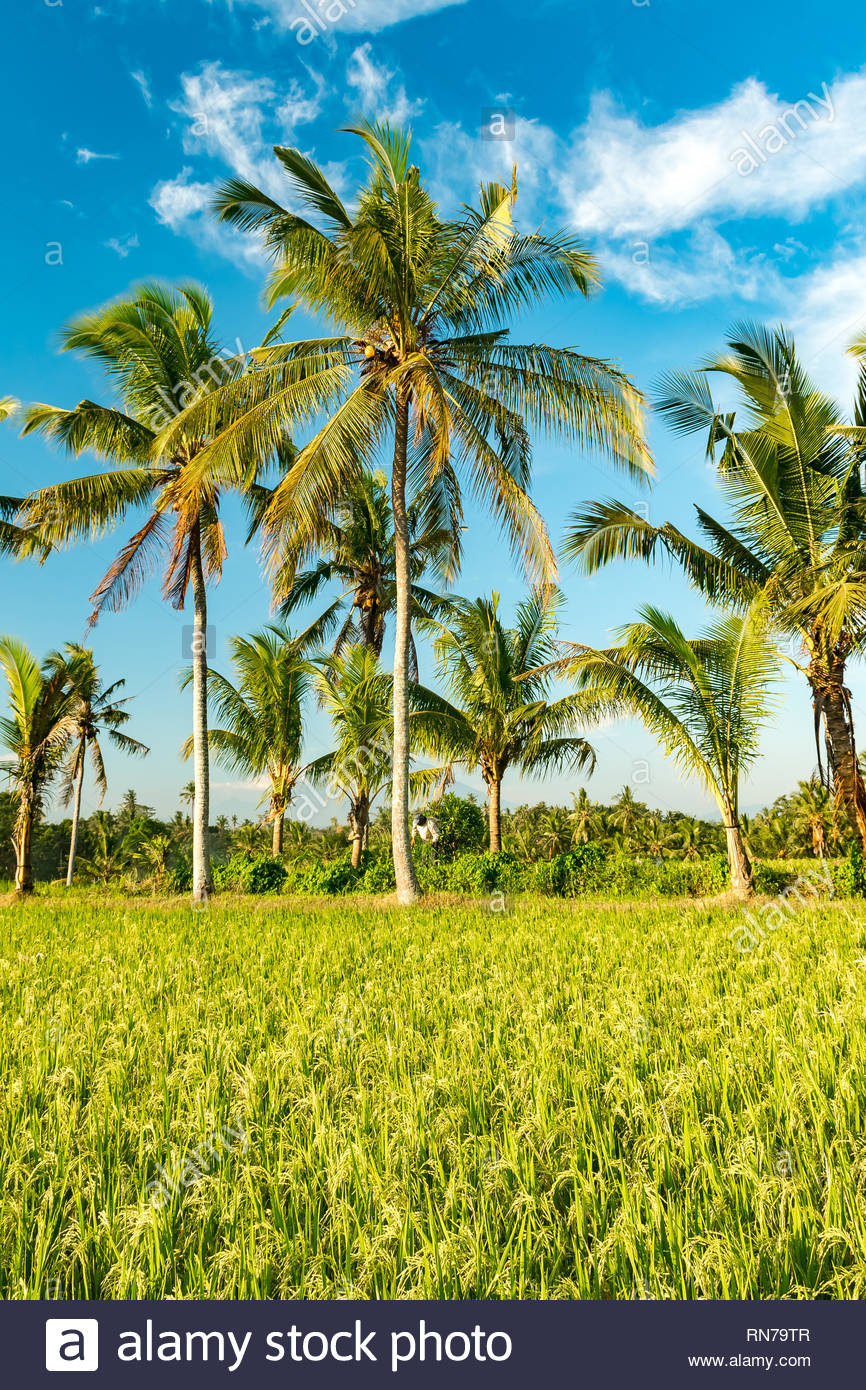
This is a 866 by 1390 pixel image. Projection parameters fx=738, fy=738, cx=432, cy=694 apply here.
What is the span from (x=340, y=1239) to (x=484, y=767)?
584 inches

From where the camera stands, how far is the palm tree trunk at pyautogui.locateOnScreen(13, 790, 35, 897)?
58.6 ft

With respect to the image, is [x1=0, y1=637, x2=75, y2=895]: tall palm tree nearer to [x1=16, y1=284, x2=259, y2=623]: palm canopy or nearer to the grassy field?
[x1=16, y1=284, x2=259, y2=623]: palm canopy

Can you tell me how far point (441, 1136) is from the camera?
9.56 ft

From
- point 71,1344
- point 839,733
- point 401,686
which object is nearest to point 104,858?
point 401,686

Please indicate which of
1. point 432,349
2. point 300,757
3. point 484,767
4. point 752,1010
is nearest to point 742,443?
point 432,349

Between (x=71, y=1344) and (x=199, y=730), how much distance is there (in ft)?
40.2

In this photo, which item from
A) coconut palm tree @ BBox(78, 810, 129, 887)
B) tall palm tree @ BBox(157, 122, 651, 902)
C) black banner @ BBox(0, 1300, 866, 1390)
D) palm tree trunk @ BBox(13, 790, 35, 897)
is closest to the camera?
black banner @ BBox(0, 1300, 866, 1390)

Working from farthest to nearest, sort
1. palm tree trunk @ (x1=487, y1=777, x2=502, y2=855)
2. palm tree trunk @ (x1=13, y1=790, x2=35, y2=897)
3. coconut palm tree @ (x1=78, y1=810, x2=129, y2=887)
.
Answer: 1. coconut palm tree @ (x1=78, y1=810, x2=129, y2=887)
2. palm tree trunk @ (x1=13, y1=790, x2=35, y2=897)
3. palm tree trunk @ (x1=487, y1=777, x2=502, y2=855)

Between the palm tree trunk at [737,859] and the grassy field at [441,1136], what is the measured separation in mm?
5982

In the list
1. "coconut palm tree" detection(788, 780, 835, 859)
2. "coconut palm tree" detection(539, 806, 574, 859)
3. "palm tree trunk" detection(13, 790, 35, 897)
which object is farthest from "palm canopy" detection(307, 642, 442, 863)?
"coconut palm tree" detection(539, 806, 574, 859)

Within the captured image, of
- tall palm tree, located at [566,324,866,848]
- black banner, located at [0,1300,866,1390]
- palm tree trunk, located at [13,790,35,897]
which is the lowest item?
black banner, located at [0,1300,866,1390]

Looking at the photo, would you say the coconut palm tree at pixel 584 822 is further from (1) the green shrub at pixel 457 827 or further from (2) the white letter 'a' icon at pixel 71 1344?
(2) the white letter 'a' icon at pixel 71 1344

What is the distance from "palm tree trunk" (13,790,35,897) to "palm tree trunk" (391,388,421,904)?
10815 millimetres

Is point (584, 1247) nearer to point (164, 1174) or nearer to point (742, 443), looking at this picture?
point (164, 1174)
